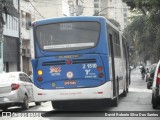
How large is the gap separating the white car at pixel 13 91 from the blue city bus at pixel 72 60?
2.49 metres

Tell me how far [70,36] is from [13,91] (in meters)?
3.80

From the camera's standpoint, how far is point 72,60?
576 inches

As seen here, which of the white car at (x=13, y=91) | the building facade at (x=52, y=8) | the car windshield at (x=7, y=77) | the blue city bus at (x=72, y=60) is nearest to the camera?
the blue city bus at (x=72, y=60)

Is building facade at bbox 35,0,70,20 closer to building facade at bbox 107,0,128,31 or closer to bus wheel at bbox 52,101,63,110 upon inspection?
bus wheel at bbox 52,101,63,110

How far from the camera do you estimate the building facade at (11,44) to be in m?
38.3

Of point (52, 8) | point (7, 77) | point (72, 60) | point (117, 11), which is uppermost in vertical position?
point (117, 11)

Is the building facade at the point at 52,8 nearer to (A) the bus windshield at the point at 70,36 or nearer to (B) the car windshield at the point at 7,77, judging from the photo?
(B) the car windshield at the point at 7,77

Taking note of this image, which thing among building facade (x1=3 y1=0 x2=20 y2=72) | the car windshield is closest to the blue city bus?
the car windshield

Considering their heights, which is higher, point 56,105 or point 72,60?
point 72,60

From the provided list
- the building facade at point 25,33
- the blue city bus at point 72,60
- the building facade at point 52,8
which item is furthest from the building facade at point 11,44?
the building facade at point 52,8

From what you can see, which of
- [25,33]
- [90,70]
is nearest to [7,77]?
[90,70]

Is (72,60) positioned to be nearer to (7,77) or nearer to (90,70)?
(90,70)

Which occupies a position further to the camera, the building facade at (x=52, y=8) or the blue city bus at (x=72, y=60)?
the building facade at (x=52, y=8)

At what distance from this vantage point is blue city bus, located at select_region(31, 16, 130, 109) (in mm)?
14391
